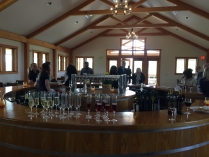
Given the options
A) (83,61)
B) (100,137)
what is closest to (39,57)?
(83,61)

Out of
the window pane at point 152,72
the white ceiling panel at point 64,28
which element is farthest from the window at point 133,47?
the white ceiling panel at point 64,28

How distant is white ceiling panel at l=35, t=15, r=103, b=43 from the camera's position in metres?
10.0

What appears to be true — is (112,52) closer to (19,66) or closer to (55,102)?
(19,66)

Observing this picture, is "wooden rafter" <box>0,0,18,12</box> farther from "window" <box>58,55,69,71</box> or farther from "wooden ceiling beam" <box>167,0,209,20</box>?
"window" <box>58,55,69,71</box>

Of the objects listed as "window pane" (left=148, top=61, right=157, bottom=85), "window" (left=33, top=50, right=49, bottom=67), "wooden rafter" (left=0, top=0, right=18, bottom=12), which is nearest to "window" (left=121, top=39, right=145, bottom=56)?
"window pane" (left=148, top=61, right=157, bottom=85)

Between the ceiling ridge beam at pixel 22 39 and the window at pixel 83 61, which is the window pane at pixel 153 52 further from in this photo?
the ceiling ridge beam at pixel 22 39

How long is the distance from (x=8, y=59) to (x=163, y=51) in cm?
972

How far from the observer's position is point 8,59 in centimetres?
870

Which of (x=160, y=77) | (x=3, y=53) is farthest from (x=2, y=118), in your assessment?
(x=160, y=77)

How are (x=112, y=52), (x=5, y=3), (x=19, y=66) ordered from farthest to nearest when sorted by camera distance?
(x=112, y=52) < (x=19, y=66) < (x=5, y=3)

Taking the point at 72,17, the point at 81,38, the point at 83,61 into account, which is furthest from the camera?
the point at 83,61

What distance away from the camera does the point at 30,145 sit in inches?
87.1

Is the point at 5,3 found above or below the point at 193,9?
below

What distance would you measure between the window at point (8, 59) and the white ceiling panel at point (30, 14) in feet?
2.49
